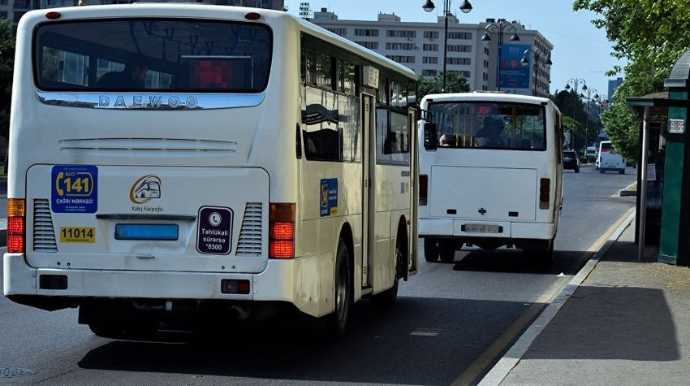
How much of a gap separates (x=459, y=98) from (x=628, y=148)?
44535 mm

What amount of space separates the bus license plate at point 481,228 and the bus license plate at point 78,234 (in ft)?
37.2

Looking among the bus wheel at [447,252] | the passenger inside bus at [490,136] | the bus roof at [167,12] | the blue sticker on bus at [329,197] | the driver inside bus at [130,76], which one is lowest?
the bus wheel at [447,252]

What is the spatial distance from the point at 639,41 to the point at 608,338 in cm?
1366

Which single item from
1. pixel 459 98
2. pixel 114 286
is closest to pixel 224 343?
pixel 114 286

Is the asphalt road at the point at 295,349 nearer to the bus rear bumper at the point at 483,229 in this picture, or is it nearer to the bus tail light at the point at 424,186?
the bus rear bumper at the point at 483,229

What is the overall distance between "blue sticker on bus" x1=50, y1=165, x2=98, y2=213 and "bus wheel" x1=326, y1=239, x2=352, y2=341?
2.34m

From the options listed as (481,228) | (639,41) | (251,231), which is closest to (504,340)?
(251,231)

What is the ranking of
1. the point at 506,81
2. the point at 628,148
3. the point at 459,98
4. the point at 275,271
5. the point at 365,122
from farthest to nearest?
the point at 506,81 < the point at 628,148 < the point at 459,98 < the point at 365,122 < the point at 275,271

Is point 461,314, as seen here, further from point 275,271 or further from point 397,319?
point 275,271

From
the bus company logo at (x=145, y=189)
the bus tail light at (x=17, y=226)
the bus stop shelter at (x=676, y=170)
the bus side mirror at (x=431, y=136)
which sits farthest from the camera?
the bus stop shelter at (x=676, y=170)

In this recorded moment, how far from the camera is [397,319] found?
44.1 ft

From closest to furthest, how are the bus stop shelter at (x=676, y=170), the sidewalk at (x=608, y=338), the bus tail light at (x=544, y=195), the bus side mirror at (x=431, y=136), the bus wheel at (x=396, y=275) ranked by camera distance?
1. the sidewalk at (x=608, y=338)
2. the bus wheel at (x=396, y=275)
3. the bus side mirror at (x=431, y=136)
4. the bus stop shelter at (x=676, y=170)
5. the bus tail light at (x=544, y=195)

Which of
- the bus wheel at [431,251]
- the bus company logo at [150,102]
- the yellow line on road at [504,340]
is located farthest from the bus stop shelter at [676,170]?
the bus company logo at [150,102]

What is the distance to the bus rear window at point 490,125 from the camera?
67.0 feet
